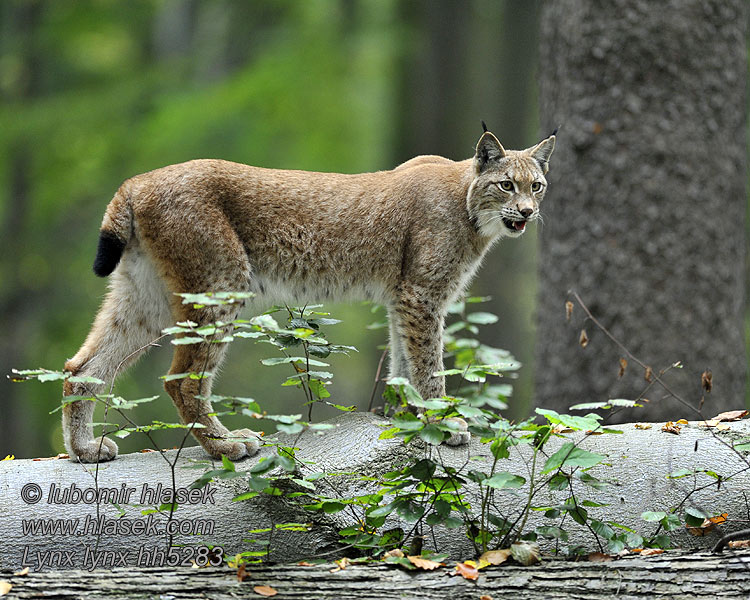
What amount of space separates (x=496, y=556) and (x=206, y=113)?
29.7 feet

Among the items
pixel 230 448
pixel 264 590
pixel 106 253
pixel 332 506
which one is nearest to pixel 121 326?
pixel 106 253

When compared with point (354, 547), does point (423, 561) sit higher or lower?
higher

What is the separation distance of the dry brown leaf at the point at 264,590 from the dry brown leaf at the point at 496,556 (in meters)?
0.89

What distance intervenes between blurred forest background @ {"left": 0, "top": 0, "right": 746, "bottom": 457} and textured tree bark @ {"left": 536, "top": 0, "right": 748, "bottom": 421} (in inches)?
154

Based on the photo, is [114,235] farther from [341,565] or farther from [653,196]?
[653,196]

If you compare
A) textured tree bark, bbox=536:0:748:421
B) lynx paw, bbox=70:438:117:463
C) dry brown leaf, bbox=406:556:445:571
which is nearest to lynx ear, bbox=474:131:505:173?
textured tree bark, bbox=536:0:748:421

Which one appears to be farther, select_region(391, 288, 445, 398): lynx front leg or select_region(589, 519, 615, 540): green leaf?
select_region(391, 288, 445, 398): lynx front leg

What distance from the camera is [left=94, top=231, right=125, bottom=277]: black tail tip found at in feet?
16.5

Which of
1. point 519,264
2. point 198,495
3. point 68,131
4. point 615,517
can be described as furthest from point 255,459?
point 68,131

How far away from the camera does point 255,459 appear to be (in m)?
4.98

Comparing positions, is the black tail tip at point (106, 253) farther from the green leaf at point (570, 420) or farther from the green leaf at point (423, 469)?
the green leaf at point (570, 420)

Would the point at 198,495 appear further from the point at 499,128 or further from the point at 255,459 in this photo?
the point at 499,128

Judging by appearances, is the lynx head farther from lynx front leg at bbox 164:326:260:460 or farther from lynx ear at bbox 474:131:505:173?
lynx front leg at bbox 164:326:260:460

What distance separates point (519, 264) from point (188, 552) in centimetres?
770
